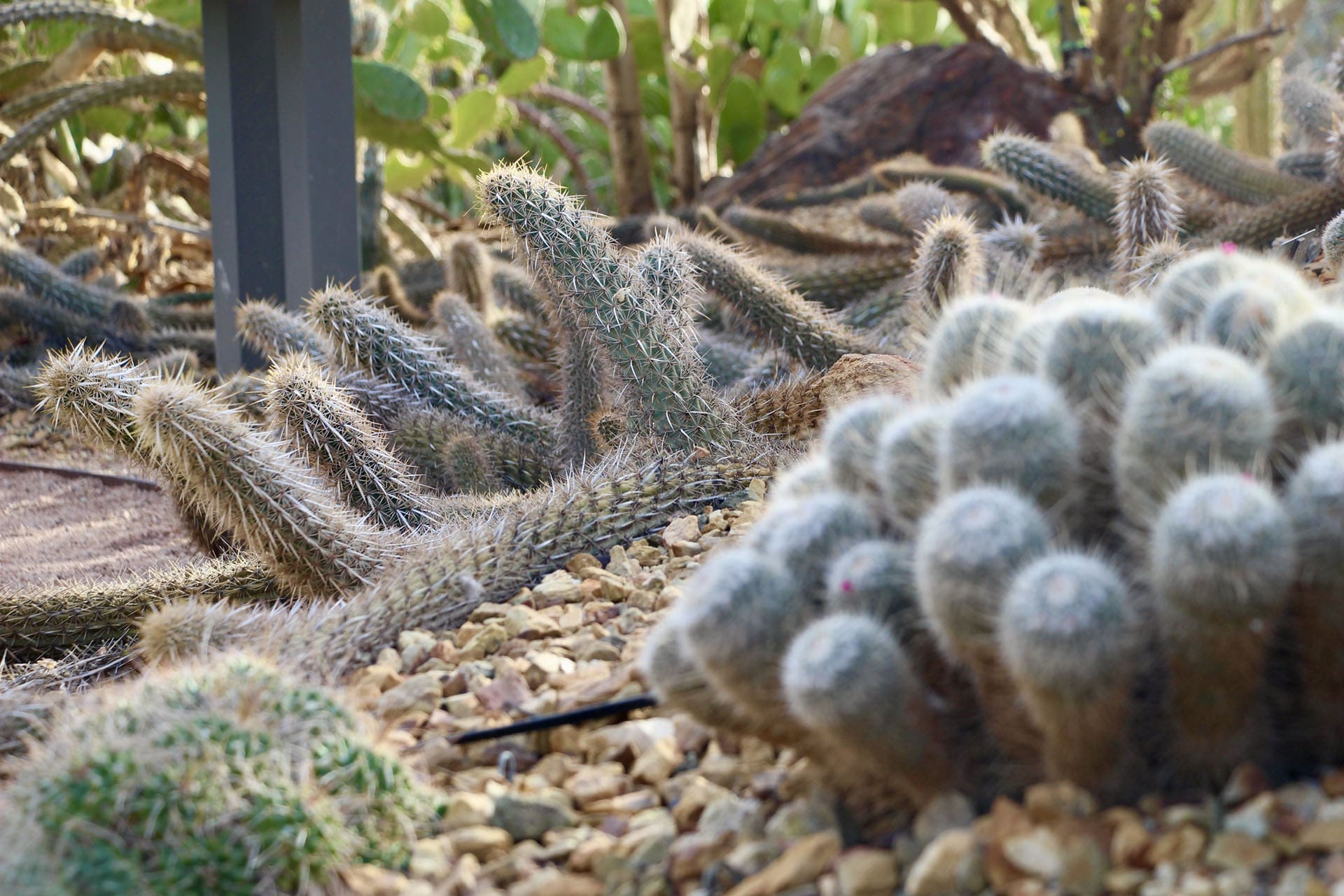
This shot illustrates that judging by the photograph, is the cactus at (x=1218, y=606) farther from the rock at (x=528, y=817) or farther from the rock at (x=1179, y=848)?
the rock at (x=528, y=817)

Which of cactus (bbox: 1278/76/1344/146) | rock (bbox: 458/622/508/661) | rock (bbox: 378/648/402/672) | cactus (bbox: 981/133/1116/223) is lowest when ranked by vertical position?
rock (bbox: 378/648/402/672)

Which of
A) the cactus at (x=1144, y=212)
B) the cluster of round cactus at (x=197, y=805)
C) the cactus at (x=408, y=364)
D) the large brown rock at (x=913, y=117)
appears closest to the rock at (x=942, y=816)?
the cluster of round cactus at (x=197, y=805)

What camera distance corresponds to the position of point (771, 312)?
10.6 feet

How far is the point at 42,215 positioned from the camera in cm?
609

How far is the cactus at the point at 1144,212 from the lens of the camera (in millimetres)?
3303

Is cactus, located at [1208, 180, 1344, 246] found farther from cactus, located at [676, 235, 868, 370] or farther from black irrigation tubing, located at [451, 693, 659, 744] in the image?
black irrigation tubing, located at [451, 693, 659, 744]

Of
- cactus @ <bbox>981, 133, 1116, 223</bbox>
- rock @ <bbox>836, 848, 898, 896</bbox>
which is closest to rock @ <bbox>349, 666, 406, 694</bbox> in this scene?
rock @ <bbox>836, 848, 898, 896</bbox>

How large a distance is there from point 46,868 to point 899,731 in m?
0.85

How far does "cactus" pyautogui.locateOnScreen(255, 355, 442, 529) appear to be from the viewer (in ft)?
8.11

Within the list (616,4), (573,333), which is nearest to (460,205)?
(616,4)

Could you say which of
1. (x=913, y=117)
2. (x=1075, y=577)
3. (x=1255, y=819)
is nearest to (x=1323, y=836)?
(x=1255, y=819)

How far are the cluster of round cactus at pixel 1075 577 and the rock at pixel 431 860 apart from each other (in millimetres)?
309

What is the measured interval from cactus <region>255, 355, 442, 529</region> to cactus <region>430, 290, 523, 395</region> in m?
0.85

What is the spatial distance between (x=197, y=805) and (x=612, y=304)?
1.65 meters
